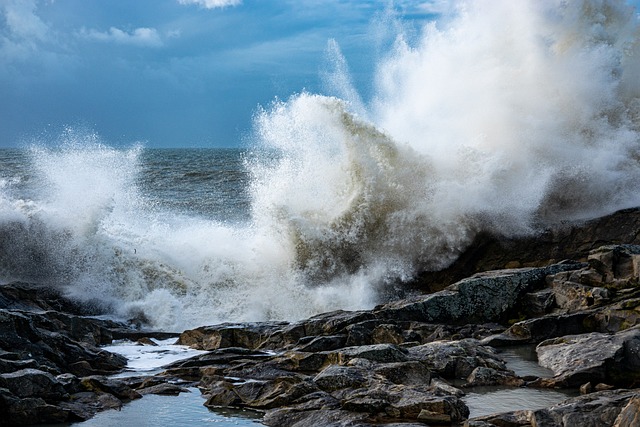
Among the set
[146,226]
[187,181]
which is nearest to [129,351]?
[146,226]

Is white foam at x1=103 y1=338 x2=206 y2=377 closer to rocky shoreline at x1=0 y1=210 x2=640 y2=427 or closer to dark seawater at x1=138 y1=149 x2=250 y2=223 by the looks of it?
rocky shoreline at x1=0 y1=210 x2=640 y2=427

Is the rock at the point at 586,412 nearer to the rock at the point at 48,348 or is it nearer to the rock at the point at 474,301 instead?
the rock at the point at 474,301

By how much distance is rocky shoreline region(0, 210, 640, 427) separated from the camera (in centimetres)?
676

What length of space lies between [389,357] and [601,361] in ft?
7.16

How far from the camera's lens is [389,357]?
831 cm

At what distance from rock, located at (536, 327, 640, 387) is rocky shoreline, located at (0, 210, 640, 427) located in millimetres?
14

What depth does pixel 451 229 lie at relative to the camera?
14.8 m

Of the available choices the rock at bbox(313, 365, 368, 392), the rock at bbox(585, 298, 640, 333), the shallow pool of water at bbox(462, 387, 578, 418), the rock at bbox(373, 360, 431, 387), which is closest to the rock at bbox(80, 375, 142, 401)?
the rock at bbox(313, 365, 368, 392)

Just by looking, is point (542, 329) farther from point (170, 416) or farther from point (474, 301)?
point (170, 416)

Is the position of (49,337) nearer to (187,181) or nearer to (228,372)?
(228,372)

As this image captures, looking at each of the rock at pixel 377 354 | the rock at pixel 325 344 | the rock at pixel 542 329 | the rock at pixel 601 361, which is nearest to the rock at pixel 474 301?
the rock at pixel 542 329

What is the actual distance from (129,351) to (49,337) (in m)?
1.68

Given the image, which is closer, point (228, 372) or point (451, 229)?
point (228, 372)

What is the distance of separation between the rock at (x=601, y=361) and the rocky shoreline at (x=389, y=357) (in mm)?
14
